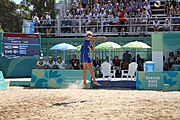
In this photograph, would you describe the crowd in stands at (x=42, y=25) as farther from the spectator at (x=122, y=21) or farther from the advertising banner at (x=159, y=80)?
the advertising banner at (x=159, y=80)

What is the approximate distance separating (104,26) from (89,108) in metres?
16.0

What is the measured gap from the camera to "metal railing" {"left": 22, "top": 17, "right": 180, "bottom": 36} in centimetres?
2492

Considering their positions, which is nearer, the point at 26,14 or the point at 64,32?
the point at 64,32

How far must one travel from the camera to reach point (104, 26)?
1001 inches

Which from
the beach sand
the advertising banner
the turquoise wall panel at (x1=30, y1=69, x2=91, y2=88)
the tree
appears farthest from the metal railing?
the tree

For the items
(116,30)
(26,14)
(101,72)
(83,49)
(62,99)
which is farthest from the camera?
(26,14)

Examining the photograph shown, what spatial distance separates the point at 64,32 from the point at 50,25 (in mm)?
1010

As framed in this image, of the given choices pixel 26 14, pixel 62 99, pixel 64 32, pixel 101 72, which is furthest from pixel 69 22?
pixel 26 14

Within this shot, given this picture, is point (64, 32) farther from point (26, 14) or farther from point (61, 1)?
point (26, 14)

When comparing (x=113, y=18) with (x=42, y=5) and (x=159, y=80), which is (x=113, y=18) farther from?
(x=42, y=5)

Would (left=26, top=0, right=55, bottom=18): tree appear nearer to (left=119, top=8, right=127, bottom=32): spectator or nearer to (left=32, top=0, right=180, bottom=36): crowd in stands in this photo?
(left=32, top=0, right=180, bottom=36): crowd in stands

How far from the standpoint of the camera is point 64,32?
26.3m

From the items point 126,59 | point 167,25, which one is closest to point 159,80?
point 126,59

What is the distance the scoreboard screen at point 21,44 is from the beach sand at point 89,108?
1154 cm
